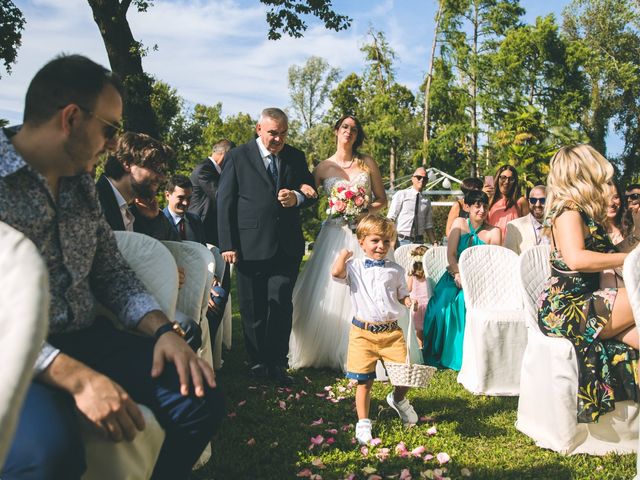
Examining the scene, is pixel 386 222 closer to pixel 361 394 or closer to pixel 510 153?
pixel 361 394

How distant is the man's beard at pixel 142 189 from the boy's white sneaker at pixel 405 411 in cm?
215

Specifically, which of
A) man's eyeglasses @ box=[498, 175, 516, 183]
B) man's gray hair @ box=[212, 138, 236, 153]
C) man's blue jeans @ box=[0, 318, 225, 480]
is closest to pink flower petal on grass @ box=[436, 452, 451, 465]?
man's blue jeans @ box=[0, 318, 225, 480]

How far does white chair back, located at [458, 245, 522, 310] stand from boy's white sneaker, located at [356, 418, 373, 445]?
178 centimetres

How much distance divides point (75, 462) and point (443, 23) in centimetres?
3342

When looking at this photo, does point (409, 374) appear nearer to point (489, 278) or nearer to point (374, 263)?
point (374, 263)

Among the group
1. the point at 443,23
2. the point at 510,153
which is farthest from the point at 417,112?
the point at 510,153

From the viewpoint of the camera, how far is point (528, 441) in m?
3.45

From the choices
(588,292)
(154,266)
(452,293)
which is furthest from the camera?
(452,293)

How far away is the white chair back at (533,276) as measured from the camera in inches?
141

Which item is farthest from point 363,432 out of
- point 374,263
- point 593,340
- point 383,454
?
point 593,340

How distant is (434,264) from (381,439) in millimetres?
2889

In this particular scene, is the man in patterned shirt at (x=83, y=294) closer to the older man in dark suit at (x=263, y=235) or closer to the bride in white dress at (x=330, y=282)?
the older man in dark suit at (x=263, y=235)

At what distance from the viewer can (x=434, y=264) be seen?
5996 millimetres

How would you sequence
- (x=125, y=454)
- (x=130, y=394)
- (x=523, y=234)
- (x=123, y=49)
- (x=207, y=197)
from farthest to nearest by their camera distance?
(x=123, y=49) → (x=207, y=197) → (x=523, y=234) → (x=130, y=394) → (x=125, y=454)
